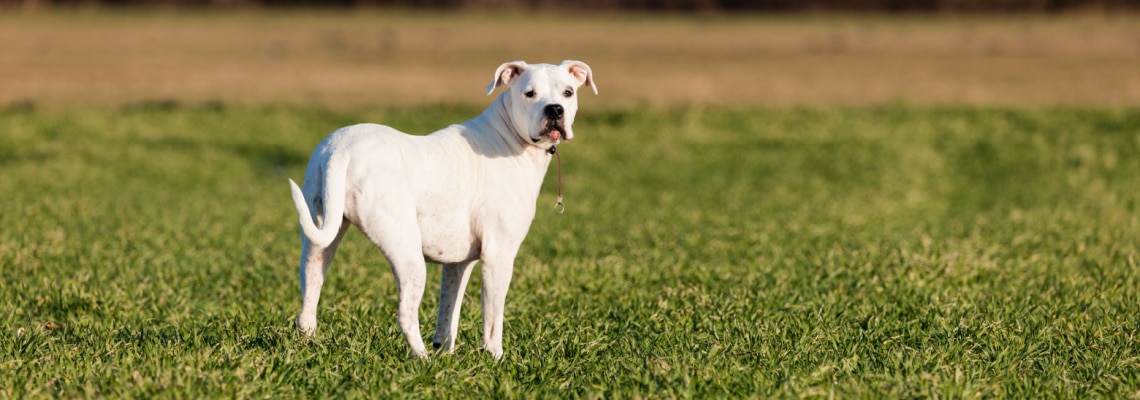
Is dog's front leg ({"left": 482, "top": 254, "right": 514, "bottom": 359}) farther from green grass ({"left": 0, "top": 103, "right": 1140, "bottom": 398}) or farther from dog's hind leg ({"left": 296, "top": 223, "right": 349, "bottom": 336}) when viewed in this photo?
dog's hind leg ({"left": 296, "top": 223, "right": 349, "bottom": 336})

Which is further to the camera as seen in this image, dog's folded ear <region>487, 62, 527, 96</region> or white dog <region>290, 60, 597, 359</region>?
dog's folded ear <region>487, 62, 527, 96</region>

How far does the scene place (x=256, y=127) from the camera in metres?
33.0

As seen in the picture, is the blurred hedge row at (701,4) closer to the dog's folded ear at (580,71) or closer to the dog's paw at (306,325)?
the dog's folded ear at (580,71)

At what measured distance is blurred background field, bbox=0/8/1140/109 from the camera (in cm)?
4128

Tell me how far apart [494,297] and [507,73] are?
1443 mm

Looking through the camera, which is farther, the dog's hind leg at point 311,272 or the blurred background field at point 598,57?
the blurred background field at point 598,57

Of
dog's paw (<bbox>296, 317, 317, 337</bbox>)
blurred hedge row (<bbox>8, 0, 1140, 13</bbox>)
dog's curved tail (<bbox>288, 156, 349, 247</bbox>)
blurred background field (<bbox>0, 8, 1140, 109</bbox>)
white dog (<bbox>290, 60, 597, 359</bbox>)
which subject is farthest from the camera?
blurred hedge row (<bbox>8, 0, 1140, 13</bbox>)

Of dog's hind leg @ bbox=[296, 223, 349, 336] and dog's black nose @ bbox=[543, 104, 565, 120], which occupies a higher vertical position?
dog's black nose @ bbox=[543, 104, 565, 120]

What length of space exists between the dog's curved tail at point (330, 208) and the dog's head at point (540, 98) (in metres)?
1.15

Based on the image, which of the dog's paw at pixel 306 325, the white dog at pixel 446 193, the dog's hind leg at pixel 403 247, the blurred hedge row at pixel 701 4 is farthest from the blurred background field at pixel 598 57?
the dog's hind leg at pixel 403 247

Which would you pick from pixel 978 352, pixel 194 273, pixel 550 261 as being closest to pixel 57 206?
pixel 194 273

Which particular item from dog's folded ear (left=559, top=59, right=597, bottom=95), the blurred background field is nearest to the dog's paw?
dog's folded ear (left=559, top=59, right=597, bottom=95)

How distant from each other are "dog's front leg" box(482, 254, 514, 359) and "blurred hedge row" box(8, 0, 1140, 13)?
95.7 meters

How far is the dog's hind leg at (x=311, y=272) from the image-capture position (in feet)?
23.9
